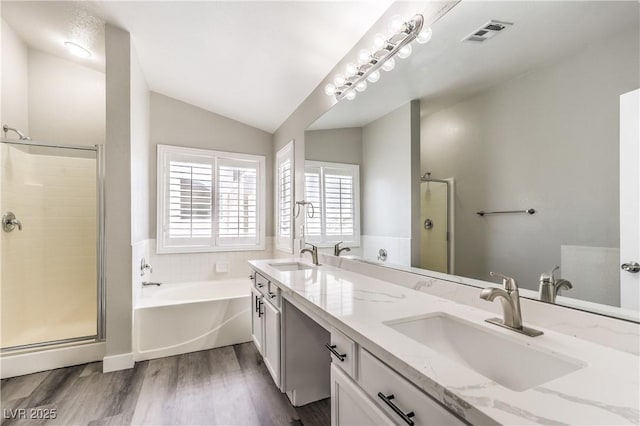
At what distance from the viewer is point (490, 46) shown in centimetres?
123

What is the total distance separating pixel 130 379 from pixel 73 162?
2056 millimetres

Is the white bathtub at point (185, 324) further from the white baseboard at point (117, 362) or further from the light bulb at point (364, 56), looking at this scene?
the light bulb at point (364, 56)

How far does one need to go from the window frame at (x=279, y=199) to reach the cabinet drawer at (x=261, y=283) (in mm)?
950

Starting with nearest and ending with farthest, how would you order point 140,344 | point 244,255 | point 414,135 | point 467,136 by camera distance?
point 467,136, point 414,135, point 140,344, point 244,255

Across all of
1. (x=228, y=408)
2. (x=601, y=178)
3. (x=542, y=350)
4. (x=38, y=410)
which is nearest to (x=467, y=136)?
(x=601, y=178)

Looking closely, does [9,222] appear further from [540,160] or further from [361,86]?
[540,160]

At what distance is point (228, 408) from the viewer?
191cm

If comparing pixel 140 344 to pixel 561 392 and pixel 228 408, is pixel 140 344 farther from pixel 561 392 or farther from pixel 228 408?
pixel 561 392

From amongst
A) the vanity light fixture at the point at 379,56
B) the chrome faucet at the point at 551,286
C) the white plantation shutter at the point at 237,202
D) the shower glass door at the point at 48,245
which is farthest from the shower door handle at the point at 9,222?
the chrome faucet at the point at 551,286

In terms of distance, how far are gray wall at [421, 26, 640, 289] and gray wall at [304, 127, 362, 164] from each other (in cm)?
81

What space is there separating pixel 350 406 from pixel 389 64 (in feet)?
5.73

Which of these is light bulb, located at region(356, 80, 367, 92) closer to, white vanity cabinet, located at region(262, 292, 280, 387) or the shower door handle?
white vanity cabinet, located at region(262, 292, 280, 387)

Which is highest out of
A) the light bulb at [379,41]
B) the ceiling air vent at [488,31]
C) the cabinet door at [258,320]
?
the light bulb at [379,41]

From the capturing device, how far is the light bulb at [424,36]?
4.94 ft
